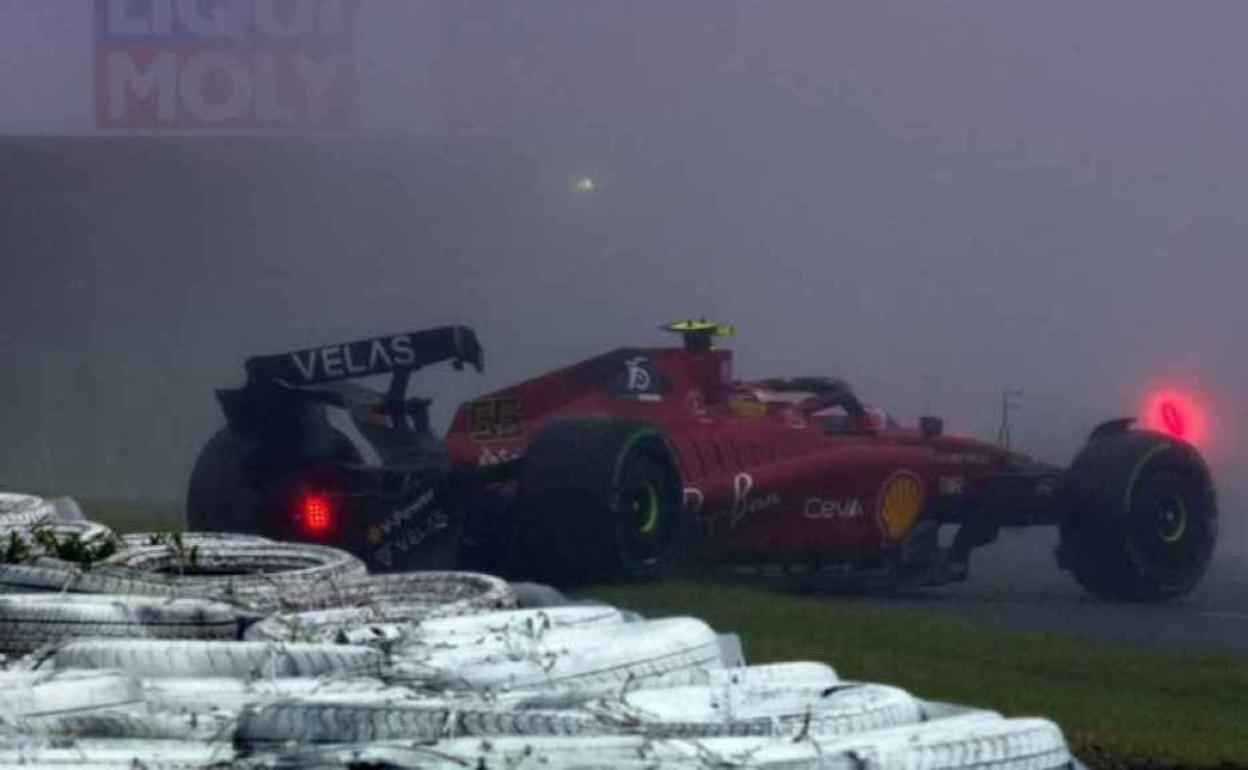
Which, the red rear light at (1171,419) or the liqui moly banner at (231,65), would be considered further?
the liqui moly banner at (231,65)

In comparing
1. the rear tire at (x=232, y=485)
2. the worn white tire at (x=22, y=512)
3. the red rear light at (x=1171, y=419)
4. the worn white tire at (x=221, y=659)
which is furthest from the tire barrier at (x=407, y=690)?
the red rear light at (x=1171, y=419)

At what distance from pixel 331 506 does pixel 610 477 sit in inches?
47.0

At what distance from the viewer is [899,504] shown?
1222cm

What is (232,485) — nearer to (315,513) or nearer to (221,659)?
(315,513)

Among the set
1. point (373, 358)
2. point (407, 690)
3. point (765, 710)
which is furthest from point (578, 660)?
point (373, 358)

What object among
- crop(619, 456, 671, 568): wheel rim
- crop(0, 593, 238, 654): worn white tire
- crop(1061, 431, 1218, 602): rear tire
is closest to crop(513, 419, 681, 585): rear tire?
crop(619, 456, 671, 568): wheel rim

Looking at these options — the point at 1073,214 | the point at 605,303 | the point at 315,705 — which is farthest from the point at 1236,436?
the point at 315,705

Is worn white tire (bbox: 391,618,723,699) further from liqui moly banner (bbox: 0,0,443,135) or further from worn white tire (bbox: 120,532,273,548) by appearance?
liqui moly banner (bbox: 0,0,443,135)

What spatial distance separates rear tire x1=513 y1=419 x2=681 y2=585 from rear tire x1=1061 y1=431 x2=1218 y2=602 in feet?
8.34

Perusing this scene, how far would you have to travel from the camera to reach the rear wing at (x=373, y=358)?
11.1m

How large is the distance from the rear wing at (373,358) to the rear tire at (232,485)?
28cm

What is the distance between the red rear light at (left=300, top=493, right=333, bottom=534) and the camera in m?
10.7

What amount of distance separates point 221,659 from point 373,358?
7.29 metres

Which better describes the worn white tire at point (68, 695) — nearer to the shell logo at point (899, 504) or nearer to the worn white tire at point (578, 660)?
the worn white tire at point (578, 660)
